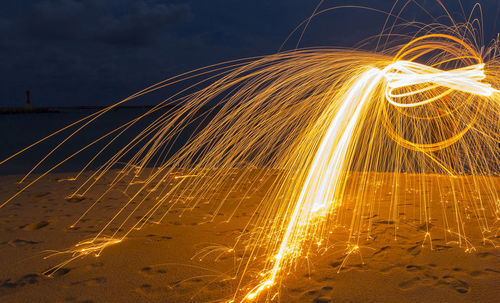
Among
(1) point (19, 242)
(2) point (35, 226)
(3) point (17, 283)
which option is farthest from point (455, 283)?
(2) point (35, 226)

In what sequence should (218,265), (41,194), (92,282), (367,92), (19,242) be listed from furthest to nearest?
(41,194), (19,242), (367,92), (218,265), (92,282)

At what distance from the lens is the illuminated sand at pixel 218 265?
8.65 ft

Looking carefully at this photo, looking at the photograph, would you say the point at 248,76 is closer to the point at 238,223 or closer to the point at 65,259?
the point at 238,223

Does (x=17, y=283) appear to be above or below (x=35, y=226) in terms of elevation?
below

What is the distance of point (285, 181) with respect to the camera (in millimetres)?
7207

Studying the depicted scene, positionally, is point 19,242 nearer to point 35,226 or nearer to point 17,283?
point 35,226

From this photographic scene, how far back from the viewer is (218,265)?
3.14 metres

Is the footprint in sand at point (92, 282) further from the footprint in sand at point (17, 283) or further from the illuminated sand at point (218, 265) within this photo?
the footprint in sand at point (17, 283)

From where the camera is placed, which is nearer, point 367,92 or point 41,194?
point 367,92

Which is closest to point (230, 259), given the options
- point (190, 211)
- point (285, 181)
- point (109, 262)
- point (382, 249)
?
point (109, 262)

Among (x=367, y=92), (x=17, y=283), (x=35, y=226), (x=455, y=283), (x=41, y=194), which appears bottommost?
(x=17, y=283)

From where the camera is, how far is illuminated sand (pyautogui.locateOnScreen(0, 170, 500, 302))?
8.65 feet

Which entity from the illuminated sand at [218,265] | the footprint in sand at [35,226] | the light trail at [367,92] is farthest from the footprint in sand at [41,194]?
the light trail at [367,92]

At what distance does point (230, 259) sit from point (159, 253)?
26.5 inches
